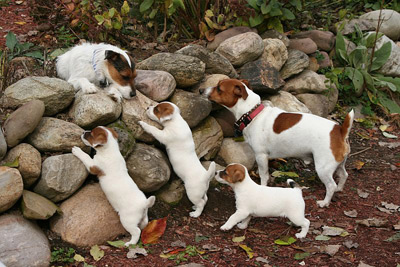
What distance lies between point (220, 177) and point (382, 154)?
3.76 meters

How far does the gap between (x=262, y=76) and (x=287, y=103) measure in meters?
0.64

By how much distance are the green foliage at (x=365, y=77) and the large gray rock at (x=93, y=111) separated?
5.00 metres

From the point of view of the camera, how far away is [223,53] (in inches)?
307

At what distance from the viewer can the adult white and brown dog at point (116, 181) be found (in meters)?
5.12

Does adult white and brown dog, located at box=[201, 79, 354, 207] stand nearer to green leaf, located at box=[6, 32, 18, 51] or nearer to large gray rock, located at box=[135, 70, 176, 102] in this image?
large gray rock, located at box=[135, 70, 176, 102]

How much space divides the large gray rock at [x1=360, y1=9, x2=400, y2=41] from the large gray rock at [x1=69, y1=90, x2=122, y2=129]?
6.89 meters

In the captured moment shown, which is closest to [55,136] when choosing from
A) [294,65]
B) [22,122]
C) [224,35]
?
[22,122]

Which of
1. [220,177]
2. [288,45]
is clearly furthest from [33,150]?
[288,45]

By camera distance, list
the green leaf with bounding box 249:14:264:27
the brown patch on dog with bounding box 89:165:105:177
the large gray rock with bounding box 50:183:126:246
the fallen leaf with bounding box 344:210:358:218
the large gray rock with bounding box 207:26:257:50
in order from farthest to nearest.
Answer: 1. the green leaf with bounding box 249:14:264:27
2. the large gray rock with bounding box 207:26:257:50
3. the fallen leaf with bounding box 344:210:358:218
4. the brown patch on dog with bounding box 89:165:105:177
5. the large gray rock with bounding box 50:183:126:246

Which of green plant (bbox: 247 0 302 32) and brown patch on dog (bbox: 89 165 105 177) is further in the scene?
green plant (bbox: 247 0 302 32)

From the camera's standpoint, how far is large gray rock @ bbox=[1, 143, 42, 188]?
16.6ft

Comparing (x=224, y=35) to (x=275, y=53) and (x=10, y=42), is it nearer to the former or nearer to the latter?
(x=275, y=53)

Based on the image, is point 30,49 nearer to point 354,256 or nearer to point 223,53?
point 223,53

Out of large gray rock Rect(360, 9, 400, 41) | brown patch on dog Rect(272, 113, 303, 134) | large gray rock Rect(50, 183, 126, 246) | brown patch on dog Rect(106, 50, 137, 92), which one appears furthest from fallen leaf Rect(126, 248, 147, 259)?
large gray rock Rect(360, 9, 400, 41)
